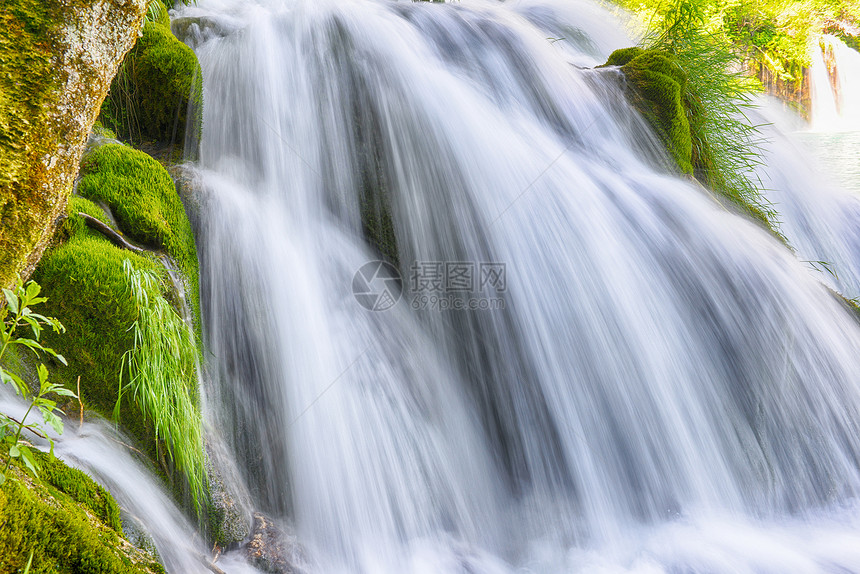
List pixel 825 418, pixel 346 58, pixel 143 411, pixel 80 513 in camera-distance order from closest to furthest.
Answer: pixel 80 513 < pixel 143 411 < pixel 825 418 < pixel 346 58

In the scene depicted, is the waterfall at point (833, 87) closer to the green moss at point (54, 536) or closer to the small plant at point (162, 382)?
the small plant at point (162, 382)

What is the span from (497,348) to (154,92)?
263 centimetres

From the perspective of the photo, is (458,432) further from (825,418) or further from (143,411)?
(825,418)

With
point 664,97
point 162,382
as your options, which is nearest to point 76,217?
point 162,382

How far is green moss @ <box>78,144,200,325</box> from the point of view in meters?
2.37

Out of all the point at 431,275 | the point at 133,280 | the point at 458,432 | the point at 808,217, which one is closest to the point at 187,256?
the point at 133,280

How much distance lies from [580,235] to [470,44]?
2.37 meters

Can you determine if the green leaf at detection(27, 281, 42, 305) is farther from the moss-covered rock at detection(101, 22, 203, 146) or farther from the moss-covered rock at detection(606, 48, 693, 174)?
the moss-covered rock at detection(606, 48, 693, 174)

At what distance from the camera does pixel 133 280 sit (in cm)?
197

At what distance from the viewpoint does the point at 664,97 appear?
4.57 metres

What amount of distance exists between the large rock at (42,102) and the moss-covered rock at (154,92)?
208 cm

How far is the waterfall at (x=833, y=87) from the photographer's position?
41.3 ft

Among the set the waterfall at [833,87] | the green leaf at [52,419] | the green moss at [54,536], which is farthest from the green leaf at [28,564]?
the waterfall at [833,87]

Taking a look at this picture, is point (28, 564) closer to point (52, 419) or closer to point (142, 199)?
point (52, 419)
